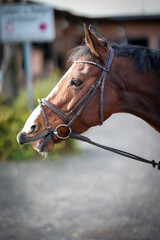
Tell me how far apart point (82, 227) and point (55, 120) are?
232cm

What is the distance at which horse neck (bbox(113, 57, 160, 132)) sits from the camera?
8.41 ft

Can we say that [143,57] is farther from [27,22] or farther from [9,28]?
[9,28]

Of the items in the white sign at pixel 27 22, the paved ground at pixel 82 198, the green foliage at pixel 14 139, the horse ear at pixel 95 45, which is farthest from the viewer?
the green foliage at pixel 14 139

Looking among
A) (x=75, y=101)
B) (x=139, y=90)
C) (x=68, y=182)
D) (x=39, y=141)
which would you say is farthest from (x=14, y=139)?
(x=139, y=90)

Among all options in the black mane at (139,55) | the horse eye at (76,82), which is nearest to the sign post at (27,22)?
the black mane at (139,55)

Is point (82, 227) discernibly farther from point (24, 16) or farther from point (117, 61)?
point (24, 16)

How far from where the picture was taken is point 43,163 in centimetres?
751

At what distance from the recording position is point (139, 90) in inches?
102

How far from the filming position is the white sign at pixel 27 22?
24.2 feet

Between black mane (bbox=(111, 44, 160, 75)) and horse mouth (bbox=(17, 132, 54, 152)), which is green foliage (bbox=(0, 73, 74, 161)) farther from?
black mane (bbox=(111, 44, 160, 75))

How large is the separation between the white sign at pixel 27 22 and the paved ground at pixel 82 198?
9.94 ft

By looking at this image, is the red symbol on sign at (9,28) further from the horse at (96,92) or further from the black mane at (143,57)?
the black mane at (143,57)

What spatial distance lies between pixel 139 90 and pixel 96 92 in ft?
1.16

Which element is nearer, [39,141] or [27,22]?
[39,141]
